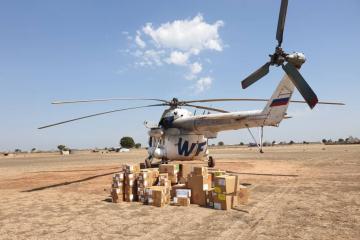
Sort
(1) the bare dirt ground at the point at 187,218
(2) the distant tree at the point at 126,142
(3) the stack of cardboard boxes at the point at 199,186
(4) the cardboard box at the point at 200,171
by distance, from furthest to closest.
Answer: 1. (2) the distant tree at the point at 126,142
2. (4) the cardboard box at the point at 200,171
3. (3) the stack of cardboard boxes at the point at 199,186
4. (1) the bare dirt ground at the point at 187,218

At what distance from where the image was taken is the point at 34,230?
7.93 meters

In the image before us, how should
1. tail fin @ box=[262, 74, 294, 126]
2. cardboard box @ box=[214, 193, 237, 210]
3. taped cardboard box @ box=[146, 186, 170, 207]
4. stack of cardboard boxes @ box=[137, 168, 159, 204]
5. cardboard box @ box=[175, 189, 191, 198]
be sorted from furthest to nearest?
tail fin @ box=[262, 74, 294, 126] < stack of cardboard boxes @ box=[137, 168, 159, 204] < cardboard box @ box=[175, 189, 191, 198] < taped cardboard box @ box=[146, 186, 170, 207] < cardboard box @ box=[214, 193, 237, 210]

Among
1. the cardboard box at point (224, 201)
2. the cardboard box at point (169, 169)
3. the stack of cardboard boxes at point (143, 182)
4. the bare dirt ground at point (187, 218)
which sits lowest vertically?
the bare dirt ground at point (187, 218)

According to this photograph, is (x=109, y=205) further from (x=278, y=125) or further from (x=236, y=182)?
(x=278, y=125)

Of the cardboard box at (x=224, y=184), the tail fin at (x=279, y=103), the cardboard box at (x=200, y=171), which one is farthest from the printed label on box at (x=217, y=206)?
the tail fin at (x=279, y=103)

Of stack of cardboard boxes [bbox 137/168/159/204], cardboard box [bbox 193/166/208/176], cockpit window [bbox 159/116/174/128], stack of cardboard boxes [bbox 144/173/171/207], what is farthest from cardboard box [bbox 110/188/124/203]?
cockpit window [bbox 159/116/174/128]

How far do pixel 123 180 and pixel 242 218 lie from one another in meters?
5.11

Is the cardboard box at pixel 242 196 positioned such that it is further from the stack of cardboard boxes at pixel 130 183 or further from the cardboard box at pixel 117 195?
the cardboard box at pixel 117 195

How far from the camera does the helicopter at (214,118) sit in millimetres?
13891

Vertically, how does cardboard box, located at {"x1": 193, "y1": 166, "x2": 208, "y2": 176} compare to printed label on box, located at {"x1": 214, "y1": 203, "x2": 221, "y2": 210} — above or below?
above

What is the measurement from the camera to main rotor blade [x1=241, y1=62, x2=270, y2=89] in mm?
14925

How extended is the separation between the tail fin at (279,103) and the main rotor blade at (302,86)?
11.6ft

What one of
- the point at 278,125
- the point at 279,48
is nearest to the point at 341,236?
the point at 279,48

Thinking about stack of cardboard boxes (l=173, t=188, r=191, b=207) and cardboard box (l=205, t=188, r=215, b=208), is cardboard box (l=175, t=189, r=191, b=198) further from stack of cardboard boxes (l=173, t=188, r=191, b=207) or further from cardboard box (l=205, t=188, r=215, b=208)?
cardboard box (l=205, t=188, r=215, b=208)
